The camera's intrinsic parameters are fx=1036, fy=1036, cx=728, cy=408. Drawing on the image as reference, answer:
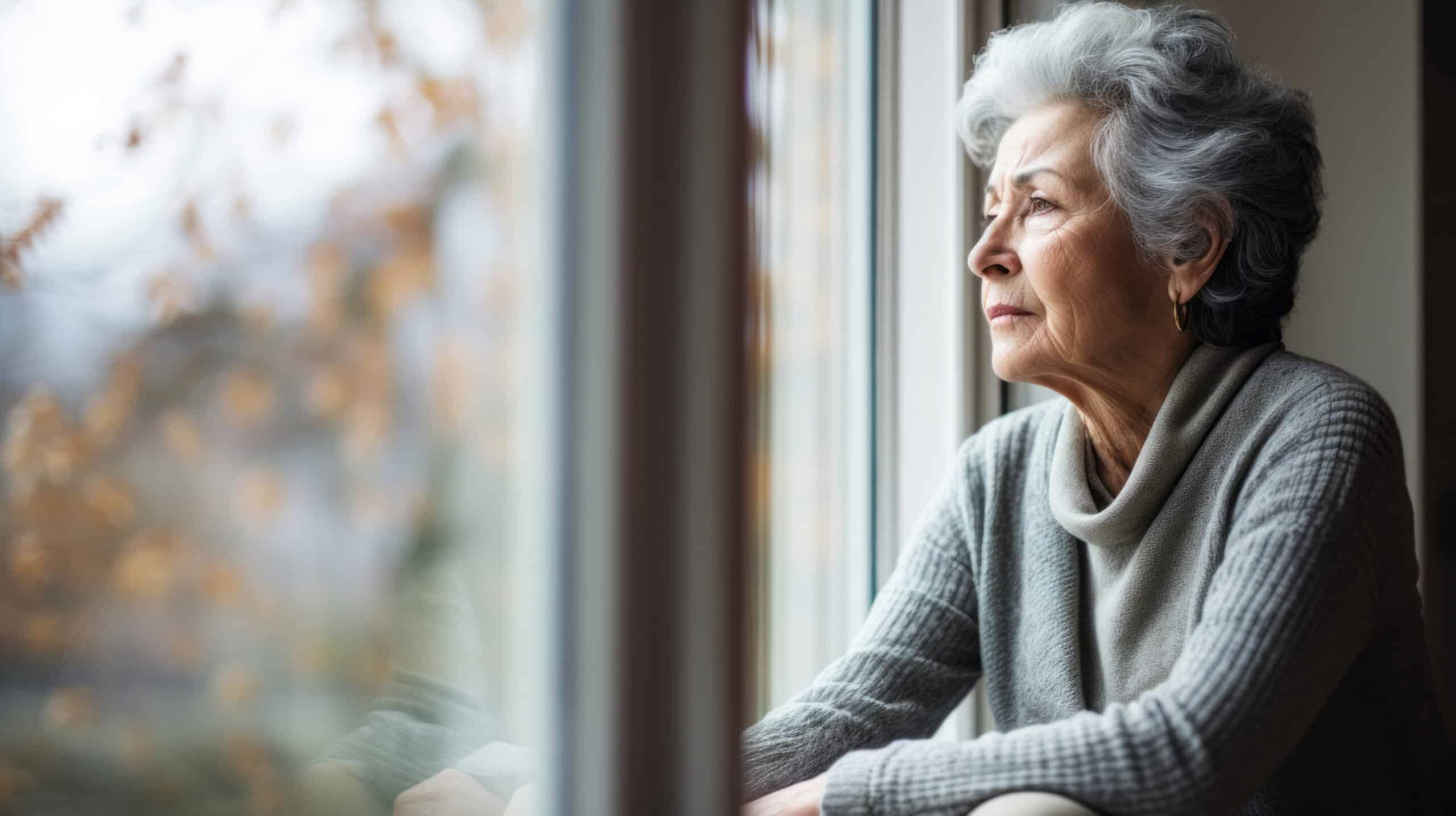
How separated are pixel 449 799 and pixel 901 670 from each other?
0.66 metres

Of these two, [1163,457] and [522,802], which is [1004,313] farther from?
[522,802]

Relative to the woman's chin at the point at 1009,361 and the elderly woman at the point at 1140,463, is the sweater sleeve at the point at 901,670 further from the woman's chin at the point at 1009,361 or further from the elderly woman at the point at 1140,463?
the woman's chin at the point at 1009,361

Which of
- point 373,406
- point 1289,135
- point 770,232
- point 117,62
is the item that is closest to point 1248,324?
point 1289,135

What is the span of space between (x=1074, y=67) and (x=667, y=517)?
2.94ft

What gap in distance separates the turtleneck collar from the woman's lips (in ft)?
0.60

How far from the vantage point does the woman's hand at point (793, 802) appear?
97 centimetres

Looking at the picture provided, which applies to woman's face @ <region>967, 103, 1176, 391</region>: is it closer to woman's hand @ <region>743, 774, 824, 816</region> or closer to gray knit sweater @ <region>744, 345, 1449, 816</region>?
gray knit sweater @ <region>744, 345, 1449, 816</region>

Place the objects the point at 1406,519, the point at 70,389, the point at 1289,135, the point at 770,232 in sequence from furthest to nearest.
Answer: the point at 770,232 → the point at 1289,135 → the point at 1406,519 → the point at 70,389

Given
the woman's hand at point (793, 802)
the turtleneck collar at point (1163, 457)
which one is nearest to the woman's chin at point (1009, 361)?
the turtleneck collar at point (1163, 457)

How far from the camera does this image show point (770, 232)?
149 cm

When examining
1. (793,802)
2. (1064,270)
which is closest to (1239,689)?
(793,802)

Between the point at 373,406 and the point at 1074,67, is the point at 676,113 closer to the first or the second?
the point at 373,406

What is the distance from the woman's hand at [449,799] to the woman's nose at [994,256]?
85 cm

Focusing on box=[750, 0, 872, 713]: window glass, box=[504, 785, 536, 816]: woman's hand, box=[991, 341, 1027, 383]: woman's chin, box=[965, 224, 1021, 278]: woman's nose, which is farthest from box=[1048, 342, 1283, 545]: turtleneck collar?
box=[504, 785, 536, 816]: woman's hand
